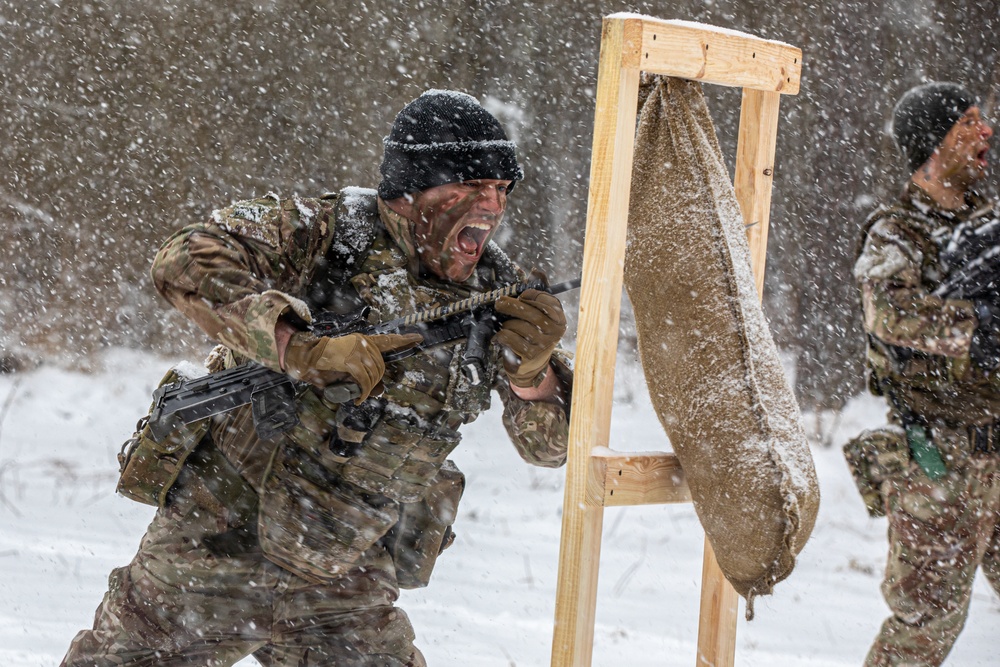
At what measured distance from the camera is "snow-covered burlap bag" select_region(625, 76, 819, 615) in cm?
181

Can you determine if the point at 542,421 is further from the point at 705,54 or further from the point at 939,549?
the point at 939,549

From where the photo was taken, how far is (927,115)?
119 inches

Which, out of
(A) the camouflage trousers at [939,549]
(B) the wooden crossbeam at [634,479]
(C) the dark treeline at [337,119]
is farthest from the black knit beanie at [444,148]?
(C) the dark treeline at [337,119]

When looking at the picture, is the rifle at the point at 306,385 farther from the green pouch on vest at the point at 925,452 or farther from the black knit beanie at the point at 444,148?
the green pouch on vest at the point at 925,452

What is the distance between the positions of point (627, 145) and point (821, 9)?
17.2 feet

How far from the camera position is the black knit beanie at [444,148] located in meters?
2.28

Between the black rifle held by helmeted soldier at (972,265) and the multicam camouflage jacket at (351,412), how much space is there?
4.20ft

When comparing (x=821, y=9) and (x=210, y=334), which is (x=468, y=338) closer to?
(x=210, y=334)

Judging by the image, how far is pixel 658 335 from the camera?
1.98 m

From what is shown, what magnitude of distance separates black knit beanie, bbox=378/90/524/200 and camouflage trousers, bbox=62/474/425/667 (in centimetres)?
98

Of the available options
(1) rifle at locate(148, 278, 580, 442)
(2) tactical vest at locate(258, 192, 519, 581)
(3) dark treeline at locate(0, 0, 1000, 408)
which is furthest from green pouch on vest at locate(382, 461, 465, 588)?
(3) dark treeline at locate(0, 0, 1000, 408)

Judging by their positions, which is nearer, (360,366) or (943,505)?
(360,366)

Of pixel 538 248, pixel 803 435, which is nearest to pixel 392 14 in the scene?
pixel 538 248

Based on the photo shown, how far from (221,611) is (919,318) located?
2080 mm
